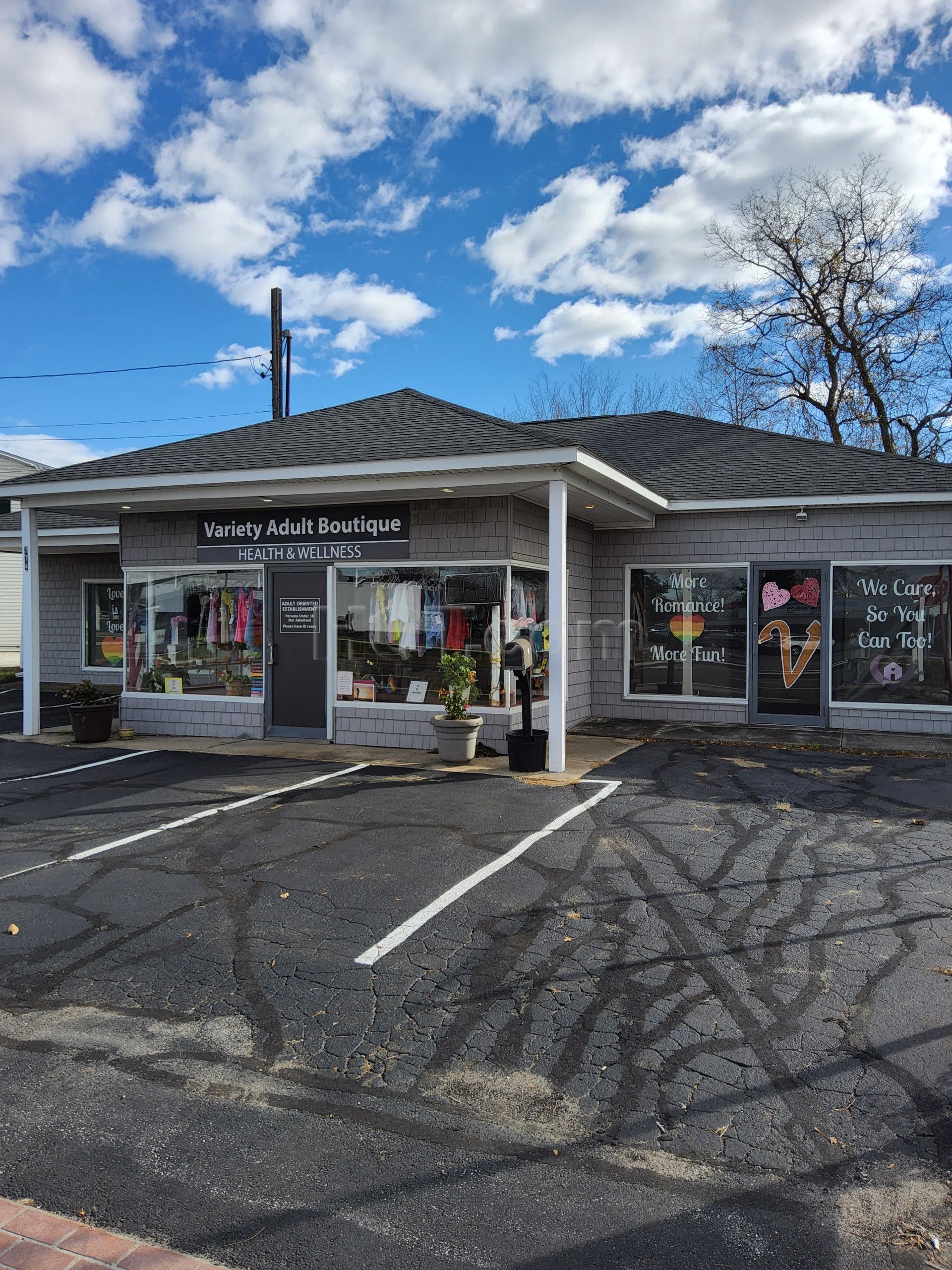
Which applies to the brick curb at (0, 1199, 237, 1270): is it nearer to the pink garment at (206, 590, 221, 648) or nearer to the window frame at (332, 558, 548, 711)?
the window frame at (332, 558, 548, 711)

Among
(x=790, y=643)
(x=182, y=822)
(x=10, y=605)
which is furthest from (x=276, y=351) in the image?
(x=182, y=822)

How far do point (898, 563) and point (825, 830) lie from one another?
6025mm

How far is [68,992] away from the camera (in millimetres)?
4289

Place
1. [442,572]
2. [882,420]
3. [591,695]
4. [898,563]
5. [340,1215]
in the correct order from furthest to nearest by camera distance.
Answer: [882,420], [591,695], [898,563], [442,572], [340,1215]

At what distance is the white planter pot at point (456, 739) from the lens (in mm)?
9883

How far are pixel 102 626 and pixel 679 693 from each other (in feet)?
40.7

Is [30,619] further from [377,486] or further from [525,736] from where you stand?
[525,736]

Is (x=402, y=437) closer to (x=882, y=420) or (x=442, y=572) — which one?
(x=442, y=572)

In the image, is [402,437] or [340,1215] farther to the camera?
[402,437]

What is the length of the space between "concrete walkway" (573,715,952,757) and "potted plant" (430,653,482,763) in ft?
7.92

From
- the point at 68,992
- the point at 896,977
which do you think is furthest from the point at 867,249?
the point at 68,992

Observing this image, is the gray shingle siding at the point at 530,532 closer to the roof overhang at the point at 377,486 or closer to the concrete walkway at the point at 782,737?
the roof overhang at the point at 377,486

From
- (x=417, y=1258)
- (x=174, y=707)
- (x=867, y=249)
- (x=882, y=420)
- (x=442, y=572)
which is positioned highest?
(x=867, y=249)

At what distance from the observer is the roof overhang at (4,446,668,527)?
30.0 feet
